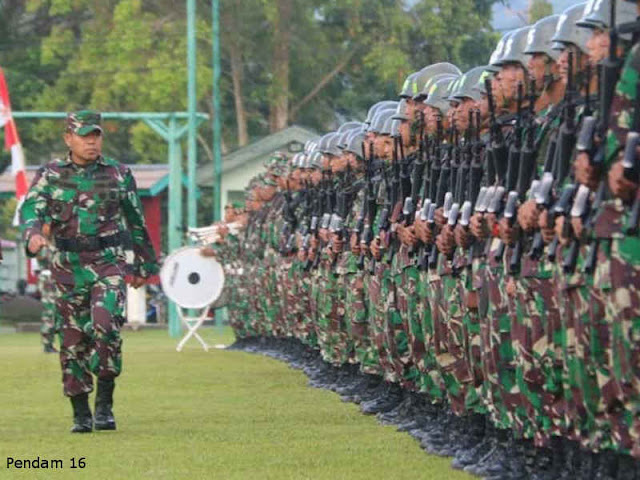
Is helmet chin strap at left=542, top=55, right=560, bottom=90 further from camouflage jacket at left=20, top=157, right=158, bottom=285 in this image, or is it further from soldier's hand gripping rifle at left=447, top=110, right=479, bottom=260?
camouflage jacket at left=20, top=157, right=158, bottom=285

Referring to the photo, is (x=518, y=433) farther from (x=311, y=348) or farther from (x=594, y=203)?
(x=311, y=348)

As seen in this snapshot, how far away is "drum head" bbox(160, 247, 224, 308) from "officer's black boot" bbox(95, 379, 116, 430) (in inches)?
663

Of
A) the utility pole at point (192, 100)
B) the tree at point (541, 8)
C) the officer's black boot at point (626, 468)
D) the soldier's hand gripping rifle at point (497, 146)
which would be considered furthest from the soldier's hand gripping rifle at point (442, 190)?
the utility pole at point (192, 100)

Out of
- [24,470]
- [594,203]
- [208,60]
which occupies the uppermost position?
[208,60]

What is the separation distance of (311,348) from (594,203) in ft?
50.5

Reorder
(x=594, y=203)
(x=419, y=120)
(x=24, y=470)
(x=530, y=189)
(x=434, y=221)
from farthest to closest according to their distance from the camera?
1. (x=419, y=120)
2. (x=434, y=221)
3. (x=24, y=470)
4. (x=530, y=189)
5. (x=594, y=203)

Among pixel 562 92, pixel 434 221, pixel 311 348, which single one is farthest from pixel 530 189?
pixel 311 348

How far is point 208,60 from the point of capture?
192 ft

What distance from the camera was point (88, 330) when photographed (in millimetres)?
14867

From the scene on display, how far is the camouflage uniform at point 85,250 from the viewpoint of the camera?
1484 cm

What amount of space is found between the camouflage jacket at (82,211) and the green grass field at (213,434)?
3.84ft

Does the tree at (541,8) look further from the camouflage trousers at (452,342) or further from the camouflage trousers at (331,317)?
the camouflage trousers at (452,342)

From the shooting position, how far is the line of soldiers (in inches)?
356

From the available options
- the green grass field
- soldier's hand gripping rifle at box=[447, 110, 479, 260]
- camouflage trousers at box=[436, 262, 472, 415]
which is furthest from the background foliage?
soldier's hand gripping rifle at box=[447, 110, 479, 260]
